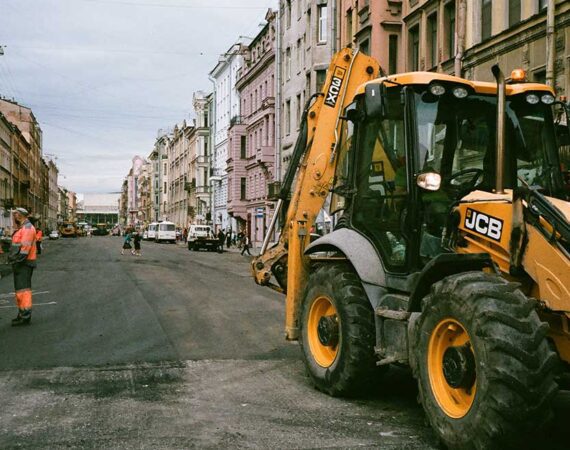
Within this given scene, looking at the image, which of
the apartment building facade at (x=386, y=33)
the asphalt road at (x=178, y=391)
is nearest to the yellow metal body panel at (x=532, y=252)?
the asphalt road at (x=178, y=391)

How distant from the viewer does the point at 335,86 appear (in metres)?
8.16

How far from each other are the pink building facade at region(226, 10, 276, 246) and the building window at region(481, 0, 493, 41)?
30.1 metres

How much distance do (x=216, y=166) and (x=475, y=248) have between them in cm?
7597

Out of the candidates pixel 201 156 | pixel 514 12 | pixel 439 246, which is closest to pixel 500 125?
pixel 439 246

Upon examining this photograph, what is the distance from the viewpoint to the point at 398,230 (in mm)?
6152

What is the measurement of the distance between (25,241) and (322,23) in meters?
34.4

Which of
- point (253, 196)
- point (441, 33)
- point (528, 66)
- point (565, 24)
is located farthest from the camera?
point (253, 196)

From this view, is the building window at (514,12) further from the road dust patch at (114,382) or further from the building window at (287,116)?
the building window at (287,116)

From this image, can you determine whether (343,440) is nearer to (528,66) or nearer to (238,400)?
(238,400)

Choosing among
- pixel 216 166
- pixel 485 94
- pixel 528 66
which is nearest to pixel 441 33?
pixel 528 66

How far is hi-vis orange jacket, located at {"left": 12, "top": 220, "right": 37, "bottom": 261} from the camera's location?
38.4 ft

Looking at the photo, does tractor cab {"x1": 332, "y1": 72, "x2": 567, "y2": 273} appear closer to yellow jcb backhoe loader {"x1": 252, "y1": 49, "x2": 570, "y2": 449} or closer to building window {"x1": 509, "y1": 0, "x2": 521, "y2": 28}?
yellow jcb backhoe loader {"x1": 252, "y1": 49, "x2": 570, "y2": 449}

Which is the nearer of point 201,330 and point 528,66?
point 201,330

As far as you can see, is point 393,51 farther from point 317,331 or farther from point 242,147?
point 242,147
